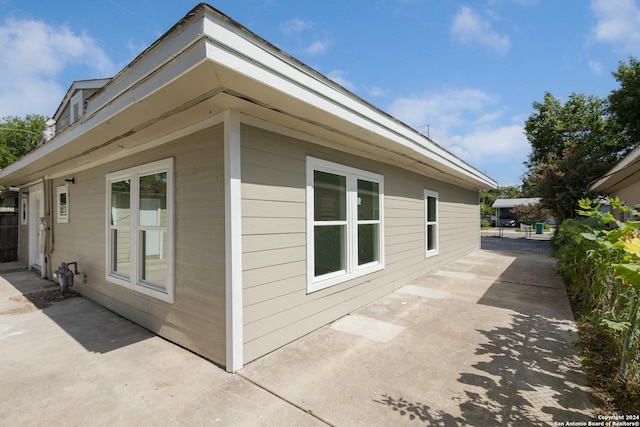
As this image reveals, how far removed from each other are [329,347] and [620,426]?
2101mm

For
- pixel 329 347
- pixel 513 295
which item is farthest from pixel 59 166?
pixel 513 295

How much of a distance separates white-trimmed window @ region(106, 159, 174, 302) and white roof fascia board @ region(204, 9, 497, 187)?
5.50ft

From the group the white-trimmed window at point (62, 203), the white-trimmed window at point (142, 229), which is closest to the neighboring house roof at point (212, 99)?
the white-trimmed window at point (142, 229)

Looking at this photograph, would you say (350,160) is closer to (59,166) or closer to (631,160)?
(631,160)

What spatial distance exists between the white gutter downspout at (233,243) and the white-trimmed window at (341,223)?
0.99 meters

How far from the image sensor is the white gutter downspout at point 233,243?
2.53m

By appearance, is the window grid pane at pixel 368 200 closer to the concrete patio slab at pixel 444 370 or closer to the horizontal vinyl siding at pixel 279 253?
the horizontal vinyl siding at pixel 279 253

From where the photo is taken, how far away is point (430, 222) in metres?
6.95

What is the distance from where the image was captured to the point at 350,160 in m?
4.16

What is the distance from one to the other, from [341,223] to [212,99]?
2.26 meters

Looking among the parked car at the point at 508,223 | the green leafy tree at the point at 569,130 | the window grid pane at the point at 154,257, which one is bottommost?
the parked car at the point at 508,223

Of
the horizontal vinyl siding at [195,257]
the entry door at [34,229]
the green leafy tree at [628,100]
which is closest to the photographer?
the horizontal vinyl siding at [195,257]

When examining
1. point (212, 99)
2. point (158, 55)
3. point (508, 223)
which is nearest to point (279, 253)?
point (212, 99)

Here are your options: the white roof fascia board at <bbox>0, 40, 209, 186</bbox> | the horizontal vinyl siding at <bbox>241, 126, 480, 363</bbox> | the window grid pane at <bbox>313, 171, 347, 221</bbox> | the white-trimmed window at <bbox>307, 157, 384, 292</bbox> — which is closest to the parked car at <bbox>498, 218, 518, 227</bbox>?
the white-trimmed window at <bbox>307, 157, 384, 292</bbox>
